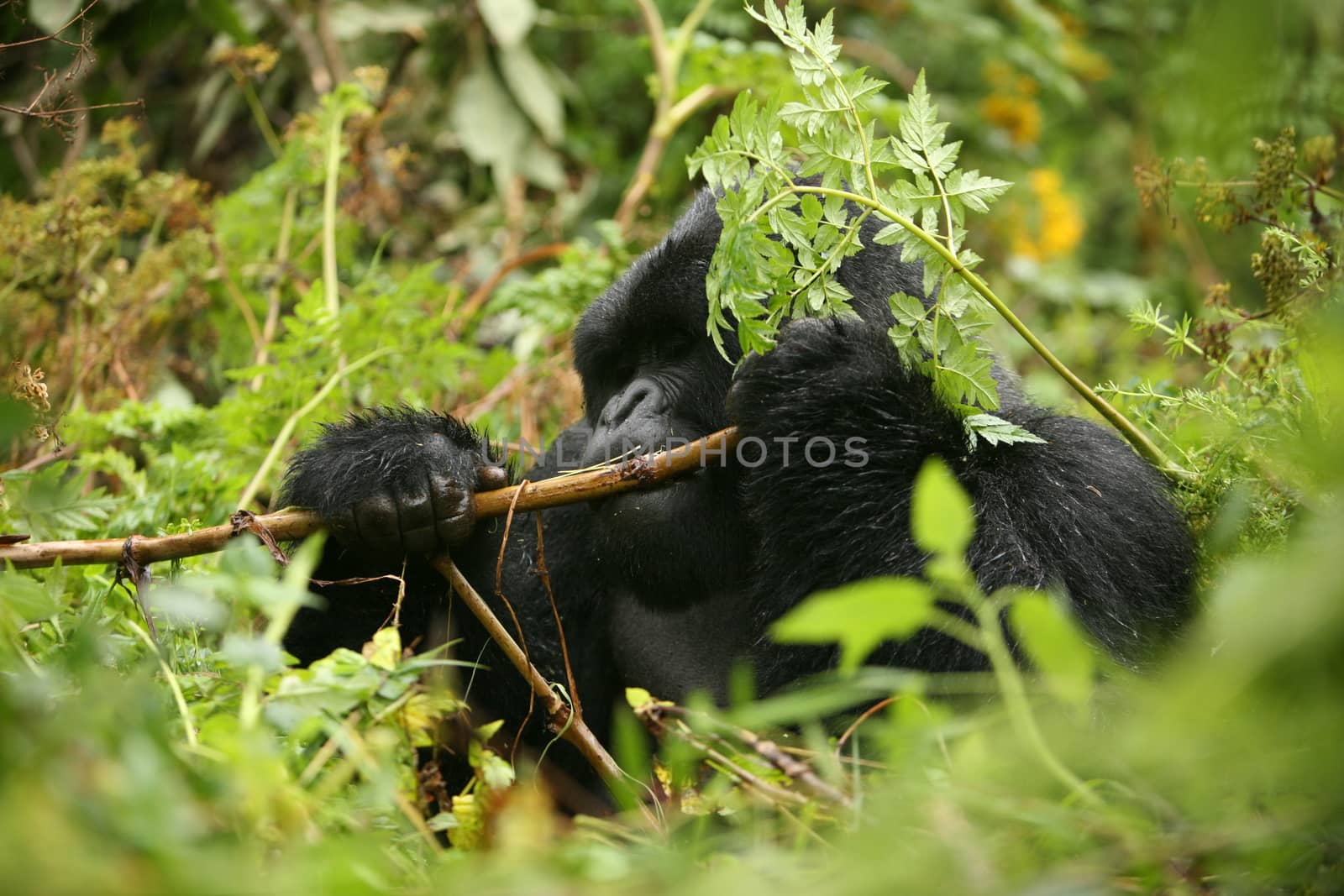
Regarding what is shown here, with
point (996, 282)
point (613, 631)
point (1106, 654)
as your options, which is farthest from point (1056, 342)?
point (1106, 654)

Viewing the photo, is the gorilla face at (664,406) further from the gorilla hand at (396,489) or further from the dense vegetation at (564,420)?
the gorilla hand at (396,489)

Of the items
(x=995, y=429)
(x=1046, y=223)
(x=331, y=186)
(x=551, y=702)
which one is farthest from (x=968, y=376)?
(x=1046, y=223)

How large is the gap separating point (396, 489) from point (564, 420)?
1.86 meters

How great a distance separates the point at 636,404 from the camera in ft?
8.27

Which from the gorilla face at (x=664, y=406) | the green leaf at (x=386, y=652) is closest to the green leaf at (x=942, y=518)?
the green leaf at (x=386, y=652)

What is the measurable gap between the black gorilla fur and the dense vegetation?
0.11 m

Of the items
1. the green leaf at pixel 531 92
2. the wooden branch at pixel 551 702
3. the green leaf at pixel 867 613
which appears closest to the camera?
the green leaf at pixel 867 613

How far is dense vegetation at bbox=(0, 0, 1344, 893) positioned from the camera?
97 cm

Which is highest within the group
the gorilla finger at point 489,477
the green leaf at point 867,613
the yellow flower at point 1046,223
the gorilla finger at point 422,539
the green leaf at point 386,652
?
the green leaf at point 867,613

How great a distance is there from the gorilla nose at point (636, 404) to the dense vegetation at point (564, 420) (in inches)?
9.2

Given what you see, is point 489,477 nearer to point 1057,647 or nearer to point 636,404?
point 636,404

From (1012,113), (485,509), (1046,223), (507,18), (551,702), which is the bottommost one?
(1046,223)

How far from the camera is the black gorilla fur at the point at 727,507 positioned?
2158 millimetres

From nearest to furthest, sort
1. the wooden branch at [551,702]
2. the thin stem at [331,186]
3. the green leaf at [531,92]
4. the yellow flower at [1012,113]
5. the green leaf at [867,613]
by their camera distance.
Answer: the green leaf at [867,613]
the wooden branch at [551,702]
the thin stem at [331,186]
the green leaf at [531,92]
the yellow flower at [1012,113]
